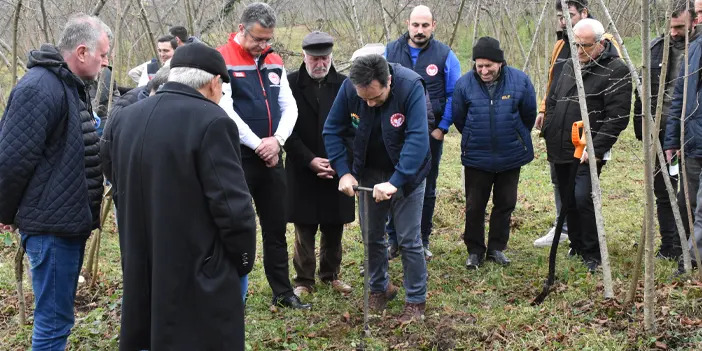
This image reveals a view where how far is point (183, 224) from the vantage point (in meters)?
2.84

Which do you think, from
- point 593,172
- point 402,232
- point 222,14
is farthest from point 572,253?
point 222,14

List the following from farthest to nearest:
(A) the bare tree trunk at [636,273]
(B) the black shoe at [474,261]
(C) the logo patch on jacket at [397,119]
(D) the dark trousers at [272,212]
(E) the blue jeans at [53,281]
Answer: (B) the black shoe at [474,261] < (D) the dark trousers at [272,212] < (C) the logo patch on jacket at [397,119] < (A) the bare tree trunk at [636,273] < (E) the blue jeans at [53,281]

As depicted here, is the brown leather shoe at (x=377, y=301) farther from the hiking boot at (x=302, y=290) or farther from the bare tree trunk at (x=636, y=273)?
the bare tree trunk at (x=636, y=273)

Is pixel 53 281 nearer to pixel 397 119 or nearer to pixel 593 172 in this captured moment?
pixel 397 119

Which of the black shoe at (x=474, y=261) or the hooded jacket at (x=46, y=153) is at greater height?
the hooded jacket at (x=46, y=153)

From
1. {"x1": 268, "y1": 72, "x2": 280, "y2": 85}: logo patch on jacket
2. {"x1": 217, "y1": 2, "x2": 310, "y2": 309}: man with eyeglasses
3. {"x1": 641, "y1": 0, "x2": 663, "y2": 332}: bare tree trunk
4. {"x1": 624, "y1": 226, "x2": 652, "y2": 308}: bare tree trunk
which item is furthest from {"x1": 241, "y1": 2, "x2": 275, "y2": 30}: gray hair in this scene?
{"x1": 624, "y1": 226, "x2": 652, "y2": 308}: bare tree trunk

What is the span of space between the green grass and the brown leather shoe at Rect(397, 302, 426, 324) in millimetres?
68

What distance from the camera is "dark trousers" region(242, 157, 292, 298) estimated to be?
4676mm

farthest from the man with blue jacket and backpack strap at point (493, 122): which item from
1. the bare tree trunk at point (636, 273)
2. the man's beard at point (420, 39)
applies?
the bare tree trunk at point (636, 273)

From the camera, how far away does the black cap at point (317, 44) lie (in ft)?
16.0

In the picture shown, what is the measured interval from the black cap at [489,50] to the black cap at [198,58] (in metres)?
2.83

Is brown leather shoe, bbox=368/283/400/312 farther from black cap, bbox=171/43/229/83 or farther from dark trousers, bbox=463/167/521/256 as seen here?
black cap, bbox=171/43/229/83

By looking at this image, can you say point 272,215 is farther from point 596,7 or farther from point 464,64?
point 464,64

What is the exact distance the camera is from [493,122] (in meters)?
→ 5.45
